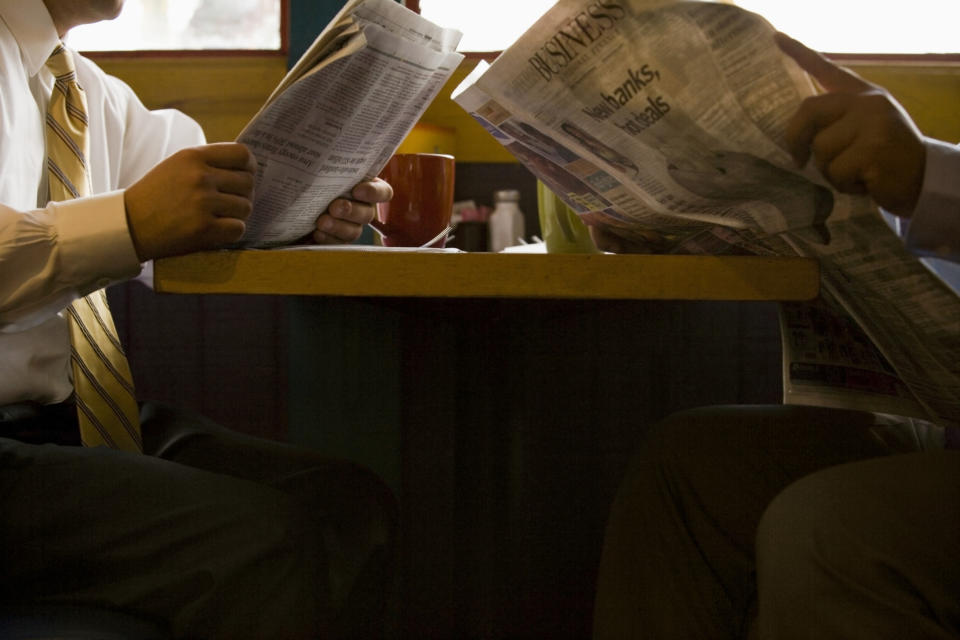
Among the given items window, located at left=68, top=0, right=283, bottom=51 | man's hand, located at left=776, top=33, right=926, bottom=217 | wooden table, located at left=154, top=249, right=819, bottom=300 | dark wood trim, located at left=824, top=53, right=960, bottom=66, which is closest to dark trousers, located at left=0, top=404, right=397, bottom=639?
wooden table, located at left=154, top=249, right=819, bottom=300

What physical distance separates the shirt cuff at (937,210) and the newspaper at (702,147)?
0.05 ft

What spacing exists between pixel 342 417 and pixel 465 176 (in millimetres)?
521

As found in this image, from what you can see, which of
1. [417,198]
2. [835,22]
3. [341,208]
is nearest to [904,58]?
[835,22]

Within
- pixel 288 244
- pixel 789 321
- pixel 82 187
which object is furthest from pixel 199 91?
pixel 789 321

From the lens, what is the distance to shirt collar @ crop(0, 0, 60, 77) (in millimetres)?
957

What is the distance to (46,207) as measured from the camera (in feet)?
2.37

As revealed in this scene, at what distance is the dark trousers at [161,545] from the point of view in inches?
24.5

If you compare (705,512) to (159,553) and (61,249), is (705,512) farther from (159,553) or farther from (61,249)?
(61,249)

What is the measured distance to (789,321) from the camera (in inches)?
31.4

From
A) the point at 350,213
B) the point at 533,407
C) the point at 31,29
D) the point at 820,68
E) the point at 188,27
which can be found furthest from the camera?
the point at 188,27

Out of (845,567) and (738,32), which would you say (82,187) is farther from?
(845,567)

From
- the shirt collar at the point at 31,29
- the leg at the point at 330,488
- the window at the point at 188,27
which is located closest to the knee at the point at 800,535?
the leg at the point at 330,488

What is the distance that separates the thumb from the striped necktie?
29.5 inches

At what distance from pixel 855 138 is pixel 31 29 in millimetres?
950
